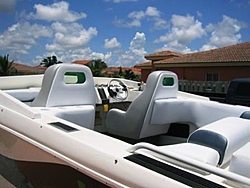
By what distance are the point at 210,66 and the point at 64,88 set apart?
18.1m

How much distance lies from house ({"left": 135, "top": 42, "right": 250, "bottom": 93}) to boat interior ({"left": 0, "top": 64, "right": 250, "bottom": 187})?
13.2 metres

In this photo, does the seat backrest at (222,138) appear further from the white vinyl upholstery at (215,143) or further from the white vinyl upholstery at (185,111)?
the white vinyl upholstery at (185,111)

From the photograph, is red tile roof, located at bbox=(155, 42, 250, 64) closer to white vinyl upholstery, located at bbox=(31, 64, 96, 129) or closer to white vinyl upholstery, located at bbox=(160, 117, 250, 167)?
white vinyl upholstery, located at bbox=(31, 64, 96, 129)

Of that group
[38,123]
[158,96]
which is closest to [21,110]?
[38,123]

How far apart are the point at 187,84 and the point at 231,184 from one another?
Answer: 17.3 m

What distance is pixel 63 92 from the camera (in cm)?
247

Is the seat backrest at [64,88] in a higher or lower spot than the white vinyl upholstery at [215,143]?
higher

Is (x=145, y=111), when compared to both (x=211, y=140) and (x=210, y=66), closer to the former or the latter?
(x=211, y=140)

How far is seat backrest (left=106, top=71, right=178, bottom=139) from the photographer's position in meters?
3.09

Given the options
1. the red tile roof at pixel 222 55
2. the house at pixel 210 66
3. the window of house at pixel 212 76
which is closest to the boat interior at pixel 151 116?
the house at pixel 210 66

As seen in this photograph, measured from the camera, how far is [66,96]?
2.50 metres

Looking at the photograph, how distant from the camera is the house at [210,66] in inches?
699

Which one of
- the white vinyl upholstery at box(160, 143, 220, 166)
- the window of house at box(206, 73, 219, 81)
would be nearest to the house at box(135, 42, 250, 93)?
the window of house at box(206, 73, 219, 81)

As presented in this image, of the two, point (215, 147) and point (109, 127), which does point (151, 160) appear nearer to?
point (215, 147)
